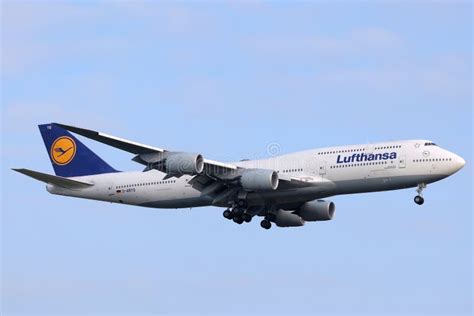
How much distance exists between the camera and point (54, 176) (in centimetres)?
6806

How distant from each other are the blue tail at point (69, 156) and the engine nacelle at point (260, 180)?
11137 millimetres

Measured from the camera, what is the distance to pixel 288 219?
70.6m

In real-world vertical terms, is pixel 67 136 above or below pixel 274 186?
above

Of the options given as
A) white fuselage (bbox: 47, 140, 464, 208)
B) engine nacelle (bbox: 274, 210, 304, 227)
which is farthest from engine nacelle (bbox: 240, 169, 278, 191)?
engine nacelle (bbox: 274, 210, 304, 227)

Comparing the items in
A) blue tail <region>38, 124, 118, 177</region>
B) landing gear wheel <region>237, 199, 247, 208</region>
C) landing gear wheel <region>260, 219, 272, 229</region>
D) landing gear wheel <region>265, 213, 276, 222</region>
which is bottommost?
landing gear wheel <region>237, 199, 247, 208</region>

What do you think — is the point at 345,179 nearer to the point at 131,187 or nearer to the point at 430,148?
the point at 430,148

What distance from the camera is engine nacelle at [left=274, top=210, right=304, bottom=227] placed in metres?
70.4

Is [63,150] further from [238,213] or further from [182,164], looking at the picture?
[182,164]

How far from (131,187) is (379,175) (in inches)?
592

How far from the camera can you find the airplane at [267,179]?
61987mm

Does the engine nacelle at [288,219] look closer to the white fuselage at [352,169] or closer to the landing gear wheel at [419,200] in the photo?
the white fuselage at [352,169]

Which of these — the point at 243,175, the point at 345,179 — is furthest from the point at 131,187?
the point at 345,179

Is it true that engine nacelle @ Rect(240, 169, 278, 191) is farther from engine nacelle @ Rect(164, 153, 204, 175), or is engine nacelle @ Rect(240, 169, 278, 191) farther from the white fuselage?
engine nacelle @ Rect(164, 153, 204, 175)

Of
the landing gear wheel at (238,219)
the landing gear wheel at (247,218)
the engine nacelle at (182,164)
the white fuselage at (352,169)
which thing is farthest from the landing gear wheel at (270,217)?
the engine nacelle at (182,164)
